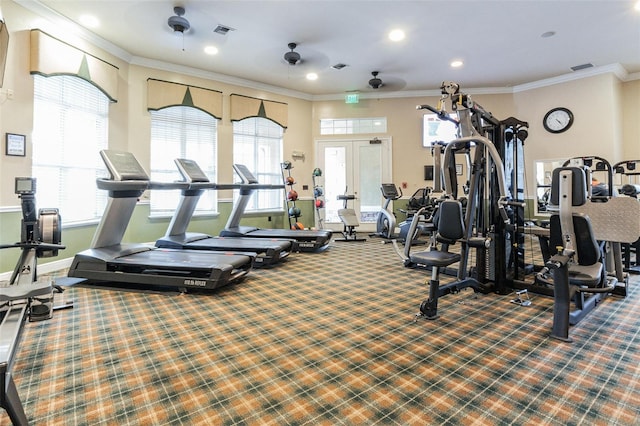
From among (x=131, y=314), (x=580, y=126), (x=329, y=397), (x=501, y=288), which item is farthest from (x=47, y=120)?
(x=580, y=126)

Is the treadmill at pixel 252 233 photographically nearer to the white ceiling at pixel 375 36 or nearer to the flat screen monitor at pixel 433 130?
the white ceiling at pixel 375 36

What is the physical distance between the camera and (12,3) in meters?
4.13

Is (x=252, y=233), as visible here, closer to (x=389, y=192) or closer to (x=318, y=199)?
(x=318, y=199)

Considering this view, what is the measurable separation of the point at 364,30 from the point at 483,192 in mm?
3133

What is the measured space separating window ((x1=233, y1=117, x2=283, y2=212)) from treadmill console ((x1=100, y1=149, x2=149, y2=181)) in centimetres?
327

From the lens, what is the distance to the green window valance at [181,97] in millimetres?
6254

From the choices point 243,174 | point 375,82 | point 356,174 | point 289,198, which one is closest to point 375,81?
point 375,82

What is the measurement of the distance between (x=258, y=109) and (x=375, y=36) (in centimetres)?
319

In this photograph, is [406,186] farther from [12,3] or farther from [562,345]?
[12,3]

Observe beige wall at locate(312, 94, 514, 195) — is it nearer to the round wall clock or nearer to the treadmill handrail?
the round wall clock

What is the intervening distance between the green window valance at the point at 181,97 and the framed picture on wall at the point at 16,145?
2314mm

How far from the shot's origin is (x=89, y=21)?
16.0ft

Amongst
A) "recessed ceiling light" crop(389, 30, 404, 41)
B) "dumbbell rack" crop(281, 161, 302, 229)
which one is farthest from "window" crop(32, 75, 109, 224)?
"recessed ceiling light" crop(389, 30, 404, 41)

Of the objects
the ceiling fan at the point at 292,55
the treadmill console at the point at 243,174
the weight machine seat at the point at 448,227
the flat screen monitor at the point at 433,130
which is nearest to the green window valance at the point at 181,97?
the treadmill console at the point at 243,174
